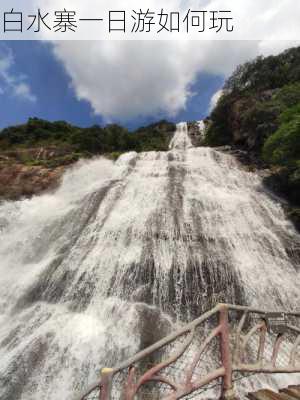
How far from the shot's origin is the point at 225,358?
11.5 ft

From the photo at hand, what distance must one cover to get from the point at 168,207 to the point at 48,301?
254 inches

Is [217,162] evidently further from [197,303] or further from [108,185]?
[197,303]

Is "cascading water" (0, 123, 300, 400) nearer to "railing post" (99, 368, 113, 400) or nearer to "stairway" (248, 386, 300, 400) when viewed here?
"stairway" (248, 386, 300, 400)

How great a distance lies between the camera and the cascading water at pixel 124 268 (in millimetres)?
7102

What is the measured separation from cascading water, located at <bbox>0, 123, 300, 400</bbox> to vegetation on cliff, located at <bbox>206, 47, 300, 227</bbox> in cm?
177

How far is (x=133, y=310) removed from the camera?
818 centimetres

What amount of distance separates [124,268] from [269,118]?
60.4ft

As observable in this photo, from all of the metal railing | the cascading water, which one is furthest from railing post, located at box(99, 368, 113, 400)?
the cascading water

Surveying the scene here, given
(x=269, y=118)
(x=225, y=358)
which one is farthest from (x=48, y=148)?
(x=225, y=358)

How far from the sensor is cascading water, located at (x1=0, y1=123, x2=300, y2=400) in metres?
7.10

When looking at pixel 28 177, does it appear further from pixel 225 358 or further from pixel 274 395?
pixel 274 395

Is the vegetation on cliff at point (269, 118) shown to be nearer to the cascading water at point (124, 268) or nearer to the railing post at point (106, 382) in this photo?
the cascading water at point (124, 268)

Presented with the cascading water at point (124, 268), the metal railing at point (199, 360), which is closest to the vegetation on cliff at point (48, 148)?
the cascading water at point (124, 268)

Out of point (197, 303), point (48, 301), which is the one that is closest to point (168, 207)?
point (197, 303)
